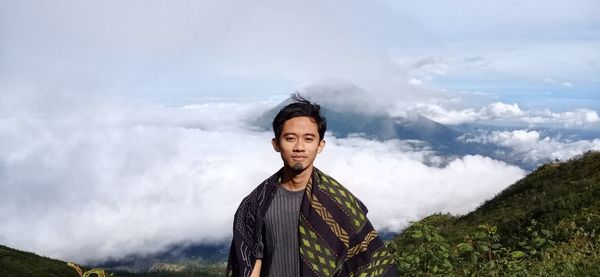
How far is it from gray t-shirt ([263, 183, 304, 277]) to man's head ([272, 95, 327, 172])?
35cm

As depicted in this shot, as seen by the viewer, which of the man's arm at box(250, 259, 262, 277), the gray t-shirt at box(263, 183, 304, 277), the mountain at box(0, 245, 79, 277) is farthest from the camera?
the mountain at box(0, 245, 79, 277)

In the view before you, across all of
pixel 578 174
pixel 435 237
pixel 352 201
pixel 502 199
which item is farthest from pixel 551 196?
pixel 352 201

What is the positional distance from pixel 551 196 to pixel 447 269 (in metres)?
13.3

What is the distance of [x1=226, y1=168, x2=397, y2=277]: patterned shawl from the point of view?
4957 mm

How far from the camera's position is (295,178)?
5148 mm

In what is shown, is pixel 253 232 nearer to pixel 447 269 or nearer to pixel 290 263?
pixel 290 263

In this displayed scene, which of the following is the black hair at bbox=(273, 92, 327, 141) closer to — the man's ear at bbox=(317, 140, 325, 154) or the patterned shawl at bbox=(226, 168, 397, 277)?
the man's ear at bbox=(317, 140, 325, 154)

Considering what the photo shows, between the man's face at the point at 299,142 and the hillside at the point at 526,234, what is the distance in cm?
394

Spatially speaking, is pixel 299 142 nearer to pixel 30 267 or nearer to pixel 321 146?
pixel 321 146

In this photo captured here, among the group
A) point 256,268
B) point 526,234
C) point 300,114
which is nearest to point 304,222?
point 256,268

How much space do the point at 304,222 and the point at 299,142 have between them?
2.42ft

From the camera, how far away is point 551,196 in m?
19.9

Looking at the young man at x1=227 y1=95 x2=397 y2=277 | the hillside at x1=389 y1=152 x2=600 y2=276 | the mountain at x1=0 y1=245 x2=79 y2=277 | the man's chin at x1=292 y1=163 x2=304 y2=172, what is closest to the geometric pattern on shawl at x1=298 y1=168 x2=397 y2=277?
the young man at x1=227 y1=95 x2=397 y2=277

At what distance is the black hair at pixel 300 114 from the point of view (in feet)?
16.3
